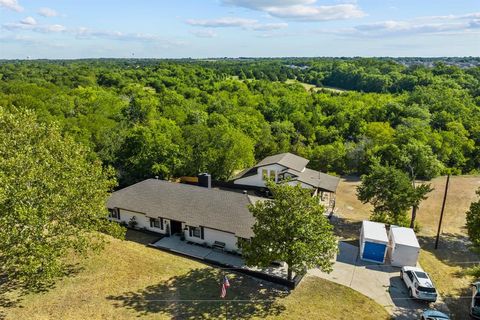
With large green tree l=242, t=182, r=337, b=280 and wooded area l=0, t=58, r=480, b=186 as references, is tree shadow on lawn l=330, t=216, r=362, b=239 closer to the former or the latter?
wooded area l=0, t=58, r=480, b=186

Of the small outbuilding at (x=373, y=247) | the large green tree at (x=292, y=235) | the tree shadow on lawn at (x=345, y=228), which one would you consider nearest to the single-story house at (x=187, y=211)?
the large green tree at (x=292, y=235)

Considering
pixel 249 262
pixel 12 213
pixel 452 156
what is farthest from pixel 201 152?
pixel 452 156

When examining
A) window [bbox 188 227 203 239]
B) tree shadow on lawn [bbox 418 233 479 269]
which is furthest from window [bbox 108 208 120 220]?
tree shadow on lawn [bbox 418 233 479 269]

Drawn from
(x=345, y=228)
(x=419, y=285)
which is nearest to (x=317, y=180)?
(x=345, y=228)

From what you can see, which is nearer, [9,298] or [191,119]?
[9,298]

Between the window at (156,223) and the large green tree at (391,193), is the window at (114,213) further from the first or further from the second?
the large green tree at (391,193)

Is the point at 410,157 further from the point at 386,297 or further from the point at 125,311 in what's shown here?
the point at 125,311

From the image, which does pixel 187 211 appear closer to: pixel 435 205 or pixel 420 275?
pixel 420 275
